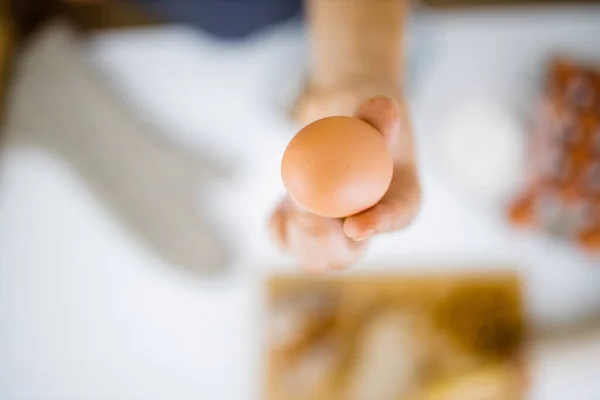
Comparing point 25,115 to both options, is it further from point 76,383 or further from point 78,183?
point 76,383

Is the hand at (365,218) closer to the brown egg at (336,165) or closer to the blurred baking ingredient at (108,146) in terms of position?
the brown egg at (336,165)

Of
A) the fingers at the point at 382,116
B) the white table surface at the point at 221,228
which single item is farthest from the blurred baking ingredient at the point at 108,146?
the fingers at the point at 382,116

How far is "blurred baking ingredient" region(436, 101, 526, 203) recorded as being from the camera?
52cm

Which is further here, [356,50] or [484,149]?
[484,149]

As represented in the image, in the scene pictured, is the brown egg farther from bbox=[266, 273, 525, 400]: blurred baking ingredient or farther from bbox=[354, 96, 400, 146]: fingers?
bbox=[266, 273, 525, 400]: blurred baking ingredient

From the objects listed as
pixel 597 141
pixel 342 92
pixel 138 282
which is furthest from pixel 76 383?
pixel 597 141

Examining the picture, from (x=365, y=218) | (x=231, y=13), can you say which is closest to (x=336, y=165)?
(x=365, y=218)

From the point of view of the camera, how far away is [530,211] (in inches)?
19.9

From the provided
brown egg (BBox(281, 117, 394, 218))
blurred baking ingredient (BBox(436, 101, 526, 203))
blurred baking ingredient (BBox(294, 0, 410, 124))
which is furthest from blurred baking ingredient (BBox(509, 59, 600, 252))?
brown egg (BBox(281, 117, 394, 218))

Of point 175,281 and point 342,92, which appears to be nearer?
point 342,92

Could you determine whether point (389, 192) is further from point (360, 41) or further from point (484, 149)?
point (484, 149)

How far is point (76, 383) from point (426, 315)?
0.99 feet

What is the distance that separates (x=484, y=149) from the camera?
0.53m

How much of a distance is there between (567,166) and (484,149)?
0.07 m
